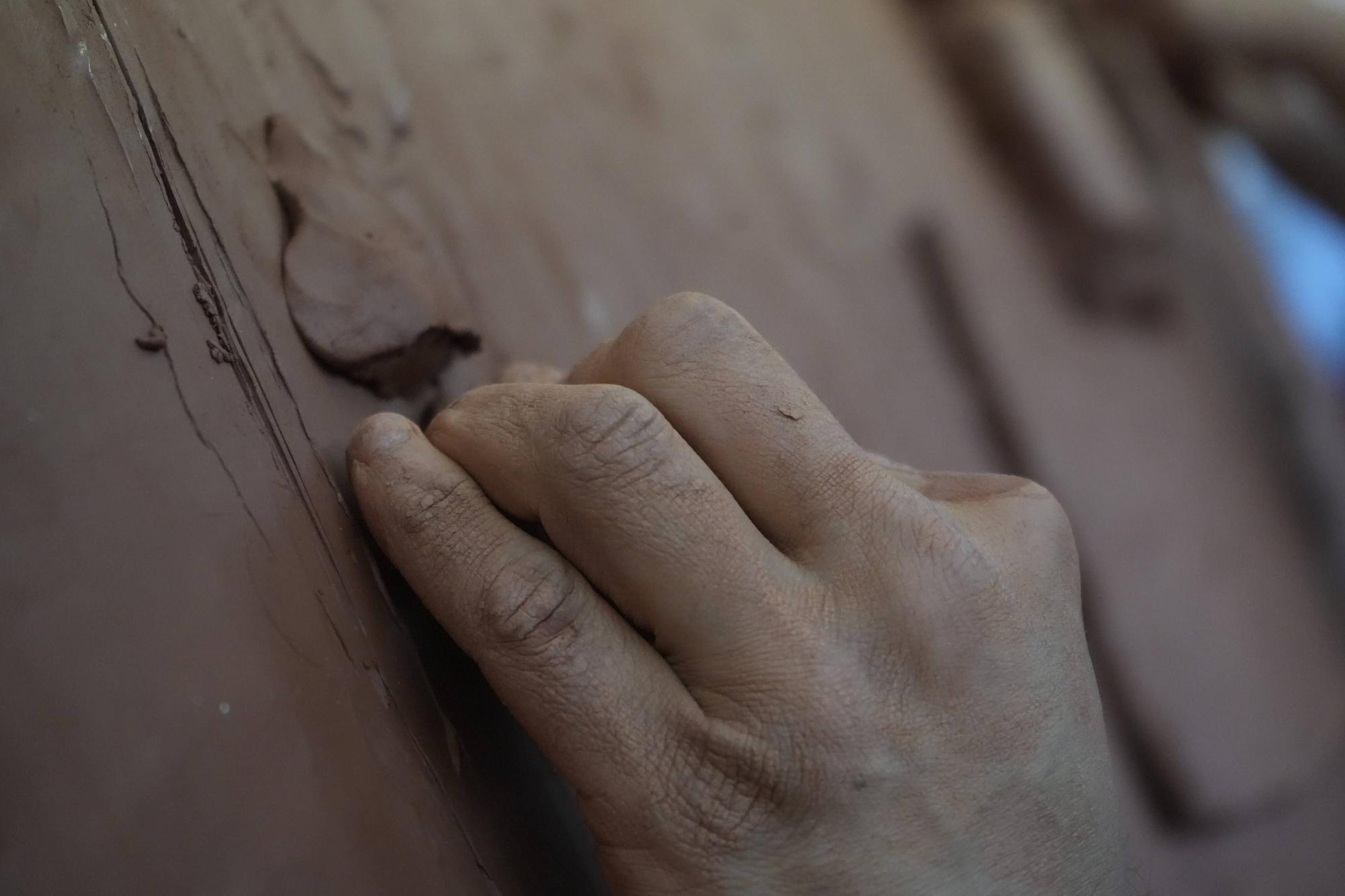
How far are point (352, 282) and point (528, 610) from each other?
315 mm

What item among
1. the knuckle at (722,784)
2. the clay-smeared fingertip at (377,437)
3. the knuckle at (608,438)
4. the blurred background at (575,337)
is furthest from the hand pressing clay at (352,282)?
the knuckle at (722,784)

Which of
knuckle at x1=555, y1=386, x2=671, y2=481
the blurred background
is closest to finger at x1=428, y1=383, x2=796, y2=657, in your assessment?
knuckle at x1=555, y1=386, x2=671, y2=481

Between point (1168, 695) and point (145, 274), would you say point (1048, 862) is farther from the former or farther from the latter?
point (1168, 695)

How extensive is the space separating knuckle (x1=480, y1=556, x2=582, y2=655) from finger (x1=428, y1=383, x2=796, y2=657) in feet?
0.10

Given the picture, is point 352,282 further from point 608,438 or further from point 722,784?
point 722,784

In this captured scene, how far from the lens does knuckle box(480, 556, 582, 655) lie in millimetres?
630

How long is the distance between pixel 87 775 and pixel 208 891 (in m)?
0.09

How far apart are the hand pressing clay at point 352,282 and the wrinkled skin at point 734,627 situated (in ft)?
0.40

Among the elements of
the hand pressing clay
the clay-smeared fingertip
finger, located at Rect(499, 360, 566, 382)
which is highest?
the hand pressing clay

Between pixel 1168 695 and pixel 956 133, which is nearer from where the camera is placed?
pixel 1168 695

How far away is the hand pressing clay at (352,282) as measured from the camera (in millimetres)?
771

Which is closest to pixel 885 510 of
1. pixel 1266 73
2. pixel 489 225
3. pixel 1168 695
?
pixel 489 225

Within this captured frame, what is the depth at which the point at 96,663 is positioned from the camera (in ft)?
1.89

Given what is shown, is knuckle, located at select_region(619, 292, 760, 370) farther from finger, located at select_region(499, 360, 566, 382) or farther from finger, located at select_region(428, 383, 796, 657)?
finger, located at select_region(499, 360, 566, 382)
